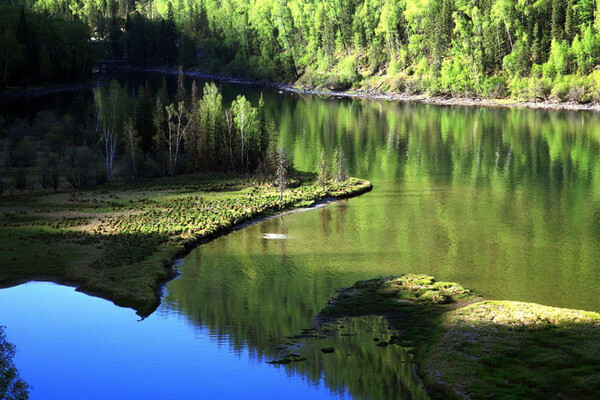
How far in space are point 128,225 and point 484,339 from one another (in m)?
39.5

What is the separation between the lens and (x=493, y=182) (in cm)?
9275

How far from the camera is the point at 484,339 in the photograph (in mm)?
40812

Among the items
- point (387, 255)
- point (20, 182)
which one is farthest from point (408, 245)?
point (20, 182)

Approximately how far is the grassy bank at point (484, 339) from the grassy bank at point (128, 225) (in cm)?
1776

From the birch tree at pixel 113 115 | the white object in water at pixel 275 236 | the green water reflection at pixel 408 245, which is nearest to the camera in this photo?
the green water reflection at pixel 408 245

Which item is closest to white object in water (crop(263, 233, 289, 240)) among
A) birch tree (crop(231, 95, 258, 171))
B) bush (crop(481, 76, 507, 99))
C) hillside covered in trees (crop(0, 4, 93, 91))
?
birch tree (crop(231, 95, 258, 171))

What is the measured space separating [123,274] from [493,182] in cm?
5606

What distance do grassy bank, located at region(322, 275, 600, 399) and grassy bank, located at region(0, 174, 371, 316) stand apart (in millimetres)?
17763

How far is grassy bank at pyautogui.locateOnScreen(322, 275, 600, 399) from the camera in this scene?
35.7 meters

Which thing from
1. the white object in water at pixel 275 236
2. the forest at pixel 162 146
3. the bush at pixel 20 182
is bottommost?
the white object in water at pixel 275 236

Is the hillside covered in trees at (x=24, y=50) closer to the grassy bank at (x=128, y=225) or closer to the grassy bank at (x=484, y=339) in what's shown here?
the grassy bank at (x=128, y=225)

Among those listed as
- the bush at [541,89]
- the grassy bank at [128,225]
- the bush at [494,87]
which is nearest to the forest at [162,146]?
the grassy bank at [128,225]

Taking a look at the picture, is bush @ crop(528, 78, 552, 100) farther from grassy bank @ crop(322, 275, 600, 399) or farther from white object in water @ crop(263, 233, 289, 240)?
grassy bank @ crop(322, 275, 600, 399)

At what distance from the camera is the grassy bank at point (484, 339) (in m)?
35.7
